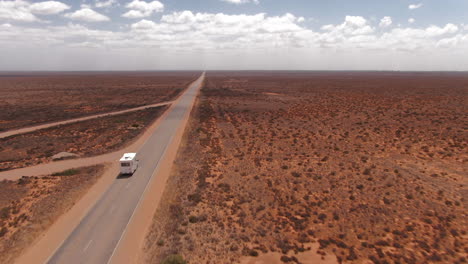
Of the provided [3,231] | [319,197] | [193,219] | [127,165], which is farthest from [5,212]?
[319,197]

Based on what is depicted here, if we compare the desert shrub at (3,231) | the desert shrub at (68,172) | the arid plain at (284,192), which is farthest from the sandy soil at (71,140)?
the desert shrub at (3,231)

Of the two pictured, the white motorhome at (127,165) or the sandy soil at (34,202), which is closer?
the sandy soil at (34,202)

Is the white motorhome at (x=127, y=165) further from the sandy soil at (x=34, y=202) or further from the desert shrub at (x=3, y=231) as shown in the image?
the desert shrub at (x=3, y=231)

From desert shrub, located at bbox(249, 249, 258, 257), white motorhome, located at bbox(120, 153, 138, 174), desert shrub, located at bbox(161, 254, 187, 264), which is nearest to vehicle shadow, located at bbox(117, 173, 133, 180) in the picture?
white motorhome, located at bbox(120, 153, 138, 174)

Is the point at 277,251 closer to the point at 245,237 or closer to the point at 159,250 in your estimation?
the point at 245,237

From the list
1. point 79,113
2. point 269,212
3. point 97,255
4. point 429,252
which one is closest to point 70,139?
point 79,113
